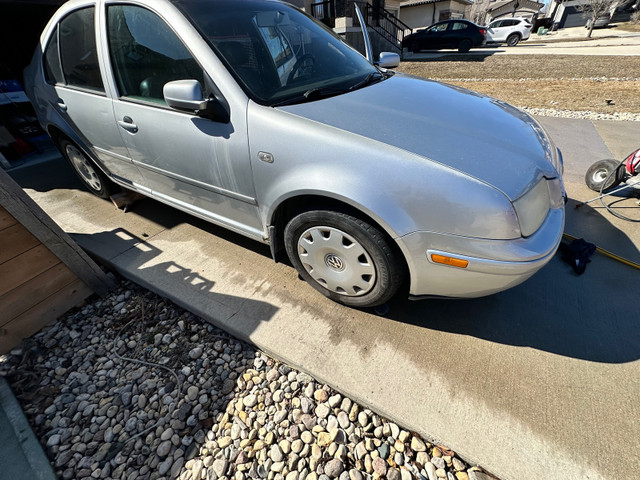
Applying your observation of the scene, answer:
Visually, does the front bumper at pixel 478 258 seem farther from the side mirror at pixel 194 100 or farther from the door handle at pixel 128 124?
the door handle at pixel 128 124

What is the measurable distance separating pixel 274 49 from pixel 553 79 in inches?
371

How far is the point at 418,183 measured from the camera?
132 centimetres

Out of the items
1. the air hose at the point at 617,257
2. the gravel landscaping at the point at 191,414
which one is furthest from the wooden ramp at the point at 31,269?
the air hose at the point at 617,257

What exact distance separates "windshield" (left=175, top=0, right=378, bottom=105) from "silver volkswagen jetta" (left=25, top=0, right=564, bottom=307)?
1 cm

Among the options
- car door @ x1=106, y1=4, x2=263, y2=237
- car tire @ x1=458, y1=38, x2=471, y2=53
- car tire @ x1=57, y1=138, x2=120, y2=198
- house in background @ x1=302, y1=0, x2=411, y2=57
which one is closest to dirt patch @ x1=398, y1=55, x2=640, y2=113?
house in background @ x1=302, y1=0, x2=411, y2=57

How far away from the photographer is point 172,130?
1.88m

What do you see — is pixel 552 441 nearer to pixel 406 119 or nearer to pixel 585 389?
pixel 585 389

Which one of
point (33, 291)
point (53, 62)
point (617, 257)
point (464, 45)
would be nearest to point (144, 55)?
point (53, 62)

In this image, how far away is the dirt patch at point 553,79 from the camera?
6.02 m

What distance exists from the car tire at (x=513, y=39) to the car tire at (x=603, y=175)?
21569 mm

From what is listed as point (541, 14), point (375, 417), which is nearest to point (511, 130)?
point (375, 417)

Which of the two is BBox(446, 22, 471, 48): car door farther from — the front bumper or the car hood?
the front bumper

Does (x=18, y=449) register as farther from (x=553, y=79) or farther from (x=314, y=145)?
(x=553, y=79)

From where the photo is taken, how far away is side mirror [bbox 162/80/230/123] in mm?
1527
